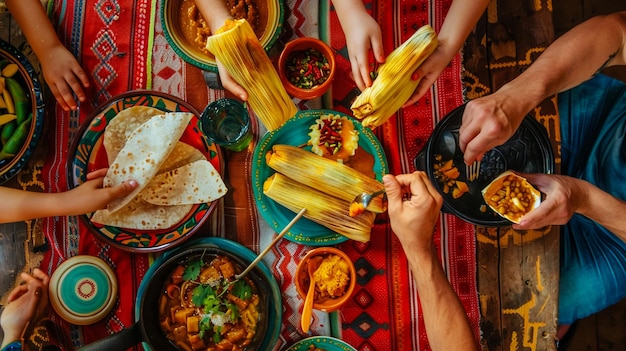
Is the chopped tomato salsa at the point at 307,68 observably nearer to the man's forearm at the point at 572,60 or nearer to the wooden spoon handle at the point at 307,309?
the man's forearm at the point at 572,60

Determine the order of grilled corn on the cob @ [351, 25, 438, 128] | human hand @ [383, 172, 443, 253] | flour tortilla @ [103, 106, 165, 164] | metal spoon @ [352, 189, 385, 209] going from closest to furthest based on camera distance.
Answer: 1. human hand @ [383, 172, 443, 253]
2. grilled corn on the cob @ [351, 25, 438, 128]
3. metal spoon @ [352, 189, 385, 209]
4. flour tortilla @ [103, 106, 165, 164]

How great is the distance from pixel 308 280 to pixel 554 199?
93 cm

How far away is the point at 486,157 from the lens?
1.82 m

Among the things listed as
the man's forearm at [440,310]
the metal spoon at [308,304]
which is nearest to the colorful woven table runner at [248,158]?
the metal spoon at [308,304]

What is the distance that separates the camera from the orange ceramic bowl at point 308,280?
179 cm

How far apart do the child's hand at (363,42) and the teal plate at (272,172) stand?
203 millimetres

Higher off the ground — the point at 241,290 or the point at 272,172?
the point at 272,172

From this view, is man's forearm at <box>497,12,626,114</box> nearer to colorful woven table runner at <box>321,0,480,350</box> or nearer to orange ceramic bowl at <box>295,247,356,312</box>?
colorful woven table runner at <box>321,0,480,350</box>

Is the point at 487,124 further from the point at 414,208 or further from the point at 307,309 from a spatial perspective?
the point at 307,309

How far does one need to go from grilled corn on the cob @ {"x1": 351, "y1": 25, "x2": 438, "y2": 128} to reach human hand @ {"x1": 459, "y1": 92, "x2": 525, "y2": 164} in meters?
0.24

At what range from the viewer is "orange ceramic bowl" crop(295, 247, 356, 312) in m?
1.79

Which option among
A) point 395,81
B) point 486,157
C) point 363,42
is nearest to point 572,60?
point 486,157

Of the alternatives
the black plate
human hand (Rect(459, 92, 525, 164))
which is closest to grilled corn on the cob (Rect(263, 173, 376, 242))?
the black plate

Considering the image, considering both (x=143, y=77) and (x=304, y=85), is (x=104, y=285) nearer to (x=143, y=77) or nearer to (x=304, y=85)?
(x=143, y=77)
